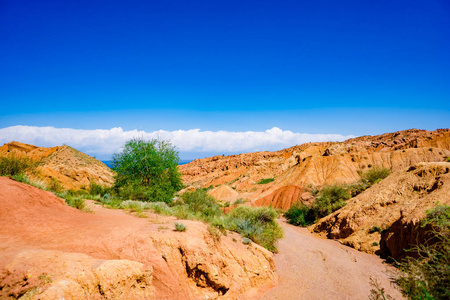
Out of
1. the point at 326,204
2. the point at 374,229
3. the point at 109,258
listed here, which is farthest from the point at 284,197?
the point at 109,258

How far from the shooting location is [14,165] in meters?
12.5

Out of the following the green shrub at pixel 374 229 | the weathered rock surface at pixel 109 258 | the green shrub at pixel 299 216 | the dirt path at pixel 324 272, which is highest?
the weathered rock surface at pixel 109 258

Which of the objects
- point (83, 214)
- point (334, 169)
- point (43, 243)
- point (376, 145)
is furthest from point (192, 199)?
point (376, 145)

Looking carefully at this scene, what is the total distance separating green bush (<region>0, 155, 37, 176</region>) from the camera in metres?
11.9

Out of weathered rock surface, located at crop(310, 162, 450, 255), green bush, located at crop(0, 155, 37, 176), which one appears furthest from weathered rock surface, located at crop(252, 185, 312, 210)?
green bush, located at crop(0, 155, 37, 176)

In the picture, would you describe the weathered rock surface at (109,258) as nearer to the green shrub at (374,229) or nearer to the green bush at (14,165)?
the green bush at (14,165)

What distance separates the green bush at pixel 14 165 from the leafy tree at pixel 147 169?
618cm

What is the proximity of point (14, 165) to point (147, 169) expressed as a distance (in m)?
8.70

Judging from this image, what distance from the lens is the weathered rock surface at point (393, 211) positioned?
458 inches

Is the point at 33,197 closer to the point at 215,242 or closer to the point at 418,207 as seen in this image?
the point at 215,242

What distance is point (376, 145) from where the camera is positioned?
6216 centimetres

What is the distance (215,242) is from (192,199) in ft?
34.7

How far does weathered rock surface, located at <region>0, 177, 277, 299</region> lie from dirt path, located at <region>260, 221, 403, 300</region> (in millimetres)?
1010

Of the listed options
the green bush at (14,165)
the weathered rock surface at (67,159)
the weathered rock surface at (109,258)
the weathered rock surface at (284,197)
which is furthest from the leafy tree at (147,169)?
the weathered rock surface at (67,159)
